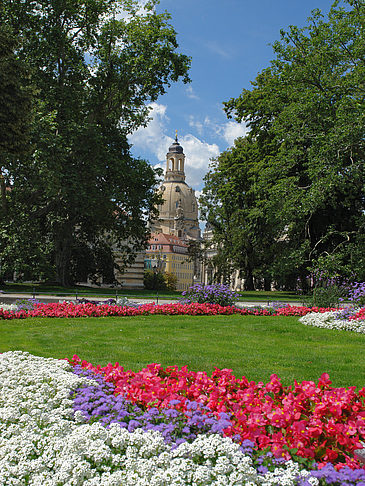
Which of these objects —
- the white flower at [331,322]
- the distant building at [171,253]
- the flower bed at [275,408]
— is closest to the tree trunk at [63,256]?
the white flower at [331,322]

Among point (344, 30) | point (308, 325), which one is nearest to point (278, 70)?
point (344, 30)

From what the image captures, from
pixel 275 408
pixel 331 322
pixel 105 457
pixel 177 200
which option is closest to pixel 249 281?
pixel 331 322

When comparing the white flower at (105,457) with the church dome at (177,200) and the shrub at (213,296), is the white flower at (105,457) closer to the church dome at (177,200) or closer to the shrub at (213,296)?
the shrub at (213,296)

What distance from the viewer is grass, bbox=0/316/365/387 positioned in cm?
761

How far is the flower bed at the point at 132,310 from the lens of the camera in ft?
45.5

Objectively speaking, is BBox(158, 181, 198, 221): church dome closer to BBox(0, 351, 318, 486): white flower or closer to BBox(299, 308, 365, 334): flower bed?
BBox(299, 308, 365, 334): flower bed

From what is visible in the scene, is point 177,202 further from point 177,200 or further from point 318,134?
point 318,134

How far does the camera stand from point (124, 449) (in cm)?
395

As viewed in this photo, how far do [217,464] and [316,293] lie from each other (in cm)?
1460

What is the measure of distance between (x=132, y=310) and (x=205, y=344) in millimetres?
A: 5536

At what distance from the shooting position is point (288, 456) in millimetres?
3643

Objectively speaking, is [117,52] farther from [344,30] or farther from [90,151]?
[344,30]

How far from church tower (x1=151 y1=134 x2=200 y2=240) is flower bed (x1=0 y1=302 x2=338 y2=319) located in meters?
141

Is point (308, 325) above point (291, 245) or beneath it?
beneath
